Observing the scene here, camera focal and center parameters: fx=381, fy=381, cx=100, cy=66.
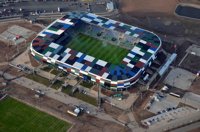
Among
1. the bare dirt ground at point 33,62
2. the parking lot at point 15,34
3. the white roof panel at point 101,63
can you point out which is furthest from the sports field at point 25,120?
the parking lot at point 15,34

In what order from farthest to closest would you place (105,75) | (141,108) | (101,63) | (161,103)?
1. (101,63)
2. (105,75)
3. (161,103)
4. (141,108)

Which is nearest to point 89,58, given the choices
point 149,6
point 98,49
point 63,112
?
point 98,49

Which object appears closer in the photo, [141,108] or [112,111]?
[112,111]

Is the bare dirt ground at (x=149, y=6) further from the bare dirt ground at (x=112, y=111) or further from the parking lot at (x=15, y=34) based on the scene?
the bare dirt ground at (x=112, y=111)

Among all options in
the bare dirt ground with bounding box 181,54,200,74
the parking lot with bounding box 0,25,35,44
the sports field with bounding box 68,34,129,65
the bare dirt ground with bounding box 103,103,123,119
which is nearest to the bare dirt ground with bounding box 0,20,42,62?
the parking lot with bounding box 0,25,35,44

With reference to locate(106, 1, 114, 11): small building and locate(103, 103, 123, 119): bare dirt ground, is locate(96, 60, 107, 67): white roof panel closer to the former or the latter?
locate(103, 103, 123, 119): bare dirt ground

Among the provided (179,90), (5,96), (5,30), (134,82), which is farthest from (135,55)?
(5,30)

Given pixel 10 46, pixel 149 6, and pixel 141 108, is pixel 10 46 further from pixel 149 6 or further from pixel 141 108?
pixel 149 6

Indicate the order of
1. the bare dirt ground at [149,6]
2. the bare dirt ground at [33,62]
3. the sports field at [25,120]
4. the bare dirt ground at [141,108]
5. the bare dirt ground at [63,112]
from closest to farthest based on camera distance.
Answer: the bare dirt ground at [63,112]
the sports field at [25,120]
the bare dirt ground at [141,108]
the bare dirt ground at [33,62]
the bare dirt ground at [149,6]
